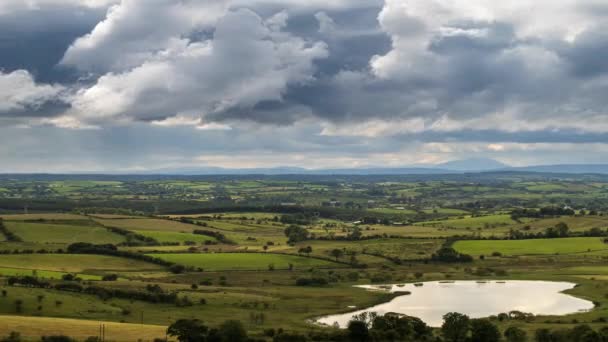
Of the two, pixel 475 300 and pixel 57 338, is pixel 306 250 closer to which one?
pixel 475 300

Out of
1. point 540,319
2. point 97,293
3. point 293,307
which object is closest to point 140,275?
point 97,293

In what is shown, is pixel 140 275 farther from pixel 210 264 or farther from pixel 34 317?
pixel 34 317

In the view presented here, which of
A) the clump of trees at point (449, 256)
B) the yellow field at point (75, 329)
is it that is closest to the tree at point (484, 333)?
the yellow field at point (75, 329)

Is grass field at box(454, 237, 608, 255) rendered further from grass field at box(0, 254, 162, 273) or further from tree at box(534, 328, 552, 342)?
tree at box(534, 328, 552, 342)

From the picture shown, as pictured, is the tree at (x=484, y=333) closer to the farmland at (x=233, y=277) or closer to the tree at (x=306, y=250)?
the farmland at (x=233, y=277)

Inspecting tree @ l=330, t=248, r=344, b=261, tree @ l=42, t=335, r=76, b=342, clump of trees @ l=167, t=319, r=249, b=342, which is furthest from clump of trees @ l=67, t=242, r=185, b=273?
tree @ l=42, t=335, r=76, b=342

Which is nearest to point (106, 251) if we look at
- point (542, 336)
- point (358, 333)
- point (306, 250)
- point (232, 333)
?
point (306, 250)
